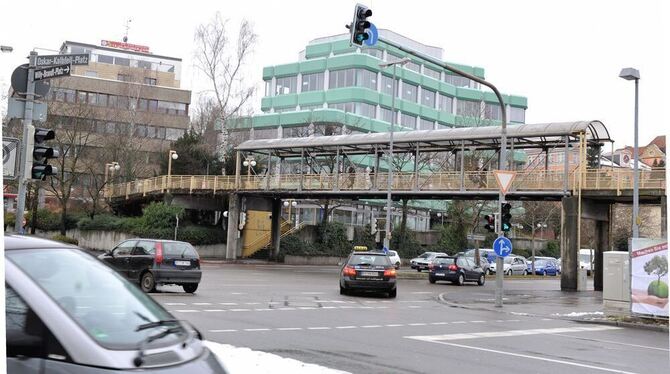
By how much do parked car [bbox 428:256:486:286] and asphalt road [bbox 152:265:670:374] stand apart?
535 inches

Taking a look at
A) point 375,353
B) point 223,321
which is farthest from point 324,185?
point 375,353

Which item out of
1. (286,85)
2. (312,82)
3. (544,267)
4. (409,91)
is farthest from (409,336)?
(409,91)

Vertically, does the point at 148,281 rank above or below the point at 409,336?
above

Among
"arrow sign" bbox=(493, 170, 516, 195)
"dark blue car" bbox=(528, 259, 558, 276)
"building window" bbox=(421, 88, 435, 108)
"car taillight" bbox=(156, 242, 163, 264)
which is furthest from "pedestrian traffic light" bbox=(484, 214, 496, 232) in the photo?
"building window" bbox=(421, 88, 435, 108)

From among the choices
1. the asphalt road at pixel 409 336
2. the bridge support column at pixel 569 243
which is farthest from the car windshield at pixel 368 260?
the bridge support column at pixel 569 243

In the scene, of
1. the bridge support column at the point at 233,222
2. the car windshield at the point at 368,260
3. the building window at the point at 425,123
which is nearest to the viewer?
the car windshield at the point at 368,260

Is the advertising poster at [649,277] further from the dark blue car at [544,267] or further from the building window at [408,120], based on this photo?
the building window at [408,120]

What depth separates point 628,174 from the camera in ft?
105

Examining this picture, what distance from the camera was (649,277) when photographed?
58.5ft

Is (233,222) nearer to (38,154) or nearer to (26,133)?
(38,154)

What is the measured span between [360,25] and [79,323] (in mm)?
11734

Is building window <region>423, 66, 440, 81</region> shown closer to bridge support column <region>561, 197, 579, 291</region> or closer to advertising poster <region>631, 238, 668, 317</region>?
bridge support column <region>561, 197, 579, 291</region>

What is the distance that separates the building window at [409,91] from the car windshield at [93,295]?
81.0m

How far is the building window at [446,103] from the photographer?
90.2 m
